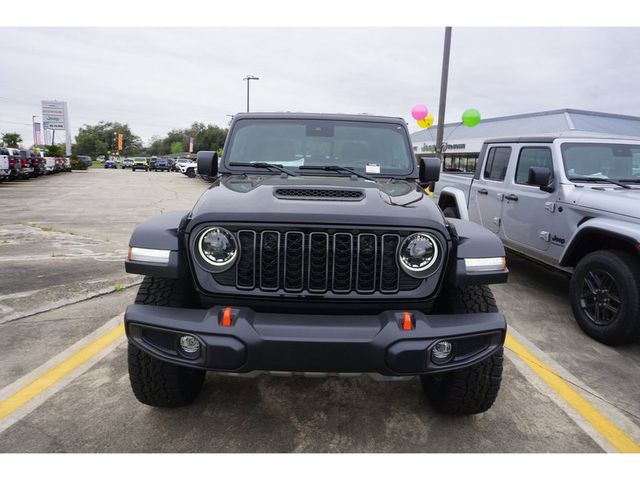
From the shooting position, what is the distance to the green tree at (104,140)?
11056 centimetres

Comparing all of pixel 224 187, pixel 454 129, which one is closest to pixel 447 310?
pixel 224 187

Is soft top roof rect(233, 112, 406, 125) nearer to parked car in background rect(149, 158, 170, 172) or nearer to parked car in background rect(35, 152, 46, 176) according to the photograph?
parked car in background rect(35, 152, 46, 176)

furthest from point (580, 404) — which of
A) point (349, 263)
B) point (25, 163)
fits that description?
point (25, 163)

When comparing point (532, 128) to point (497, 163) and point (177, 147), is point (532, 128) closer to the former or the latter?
point (497, 163)

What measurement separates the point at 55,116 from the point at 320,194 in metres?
62.4

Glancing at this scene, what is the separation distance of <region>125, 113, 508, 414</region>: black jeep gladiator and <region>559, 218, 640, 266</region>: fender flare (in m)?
1.89

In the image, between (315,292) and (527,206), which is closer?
(315,292)

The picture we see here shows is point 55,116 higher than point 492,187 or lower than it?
higher

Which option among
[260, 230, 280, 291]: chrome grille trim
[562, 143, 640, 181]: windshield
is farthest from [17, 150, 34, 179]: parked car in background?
[260, 230, 280, 291]: chrome grille trim

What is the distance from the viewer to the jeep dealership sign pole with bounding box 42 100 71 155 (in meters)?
53.2

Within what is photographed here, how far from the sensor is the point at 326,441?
2465 millimetres

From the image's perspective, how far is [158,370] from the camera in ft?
8.21

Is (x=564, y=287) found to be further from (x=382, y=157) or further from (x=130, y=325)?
(x=130, y=325)

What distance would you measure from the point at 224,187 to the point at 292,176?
0.56 metres
